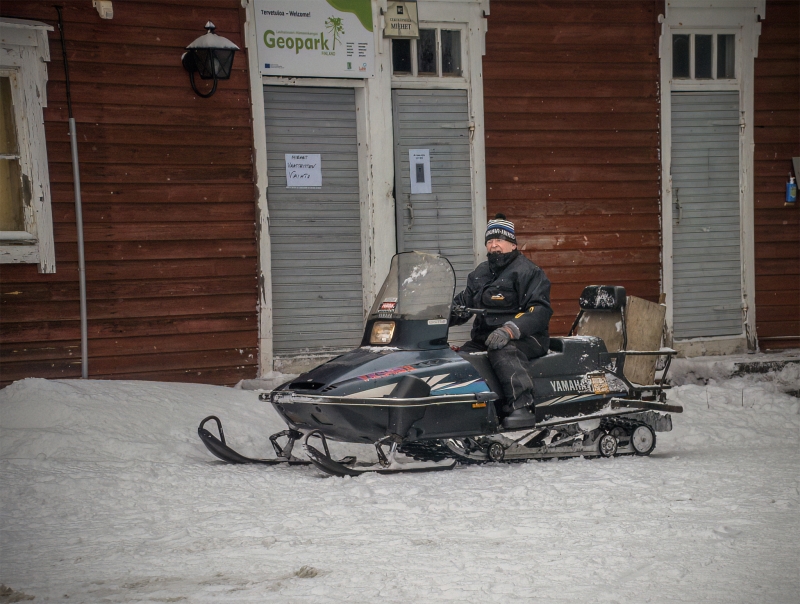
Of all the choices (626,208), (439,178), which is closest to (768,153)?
(626,208)

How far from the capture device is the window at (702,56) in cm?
1066

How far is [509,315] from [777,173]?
19.4ft

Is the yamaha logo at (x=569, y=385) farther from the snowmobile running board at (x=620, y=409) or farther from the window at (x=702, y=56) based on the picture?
the window at (x=702, y=56)

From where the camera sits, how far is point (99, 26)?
8594mm

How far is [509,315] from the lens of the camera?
6.53 meters

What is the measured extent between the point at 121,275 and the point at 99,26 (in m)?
2.32

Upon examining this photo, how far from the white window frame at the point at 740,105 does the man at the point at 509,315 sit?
14.8ft

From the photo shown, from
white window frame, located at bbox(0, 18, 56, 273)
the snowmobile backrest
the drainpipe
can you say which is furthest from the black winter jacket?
white window frame, located at bbox(0, 18, 56, 273)

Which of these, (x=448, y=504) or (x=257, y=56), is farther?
(x=257, y=56)

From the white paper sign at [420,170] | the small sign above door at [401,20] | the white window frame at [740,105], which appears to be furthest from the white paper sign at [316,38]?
the white window frame at [740,105]

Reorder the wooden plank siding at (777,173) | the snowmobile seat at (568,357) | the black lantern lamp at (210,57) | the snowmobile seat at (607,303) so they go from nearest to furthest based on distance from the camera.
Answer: the snowmobile seat at (568,357), the snowmobile seat at (607,303), the black lantern lamp at (210,57), the wooden plank siding at (777,173)

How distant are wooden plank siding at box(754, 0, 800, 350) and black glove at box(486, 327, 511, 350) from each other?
19.6 feet

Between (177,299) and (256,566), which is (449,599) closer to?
(256,566)

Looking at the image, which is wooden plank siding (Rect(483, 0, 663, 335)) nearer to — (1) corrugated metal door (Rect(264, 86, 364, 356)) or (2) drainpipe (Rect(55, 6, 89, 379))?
(1) corrugated metal door (Rect(264, 86, 364, 356))
